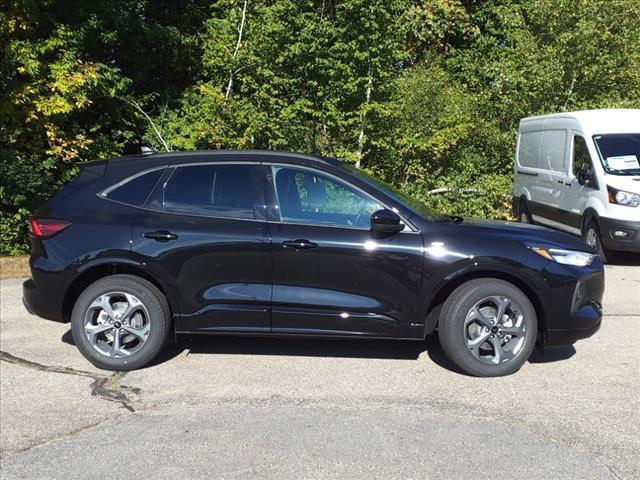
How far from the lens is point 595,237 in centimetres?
938

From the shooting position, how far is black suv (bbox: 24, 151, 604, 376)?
4.82 m

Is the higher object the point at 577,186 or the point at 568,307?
the point at 577,186

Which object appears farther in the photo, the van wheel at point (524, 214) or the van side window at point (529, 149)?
the van wheel at point (524, 214)

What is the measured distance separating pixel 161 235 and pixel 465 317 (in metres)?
Result: 2.36

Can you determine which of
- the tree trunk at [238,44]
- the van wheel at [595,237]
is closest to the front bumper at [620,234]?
the van wheel at [595,237]

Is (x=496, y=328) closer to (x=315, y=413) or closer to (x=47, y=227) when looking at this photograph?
(x=315, y=413)

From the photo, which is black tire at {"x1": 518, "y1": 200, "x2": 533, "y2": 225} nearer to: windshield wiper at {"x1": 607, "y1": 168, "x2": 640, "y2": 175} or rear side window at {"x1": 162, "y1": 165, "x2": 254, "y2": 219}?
windshield wiper at {"x1": 607, "y1": 168, "x2": 640, "y2": 175}

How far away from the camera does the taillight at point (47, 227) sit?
5098 millimetres

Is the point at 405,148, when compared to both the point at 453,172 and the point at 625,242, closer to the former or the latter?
the point at 453,172

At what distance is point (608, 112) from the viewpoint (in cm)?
996

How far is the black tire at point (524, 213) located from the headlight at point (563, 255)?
718 cm

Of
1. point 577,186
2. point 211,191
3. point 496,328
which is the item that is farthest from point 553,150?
point 211,191

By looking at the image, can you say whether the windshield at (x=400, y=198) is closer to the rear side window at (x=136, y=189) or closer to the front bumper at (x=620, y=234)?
the rear side window at (x=136, y=189)

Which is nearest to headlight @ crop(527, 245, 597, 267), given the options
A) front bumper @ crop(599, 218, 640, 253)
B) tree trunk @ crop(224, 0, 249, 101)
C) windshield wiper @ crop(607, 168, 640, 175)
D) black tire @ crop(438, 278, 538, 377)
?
black tire @ crop(438, 278, 538, 377)
